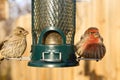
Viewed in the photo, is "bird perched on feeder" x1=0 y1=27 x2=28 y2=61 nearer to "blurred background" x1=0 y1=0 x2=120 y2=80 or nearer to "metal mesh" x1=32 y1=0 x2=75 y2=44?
"metal mesh" x1=32 y1=0 x2=75 y2=44

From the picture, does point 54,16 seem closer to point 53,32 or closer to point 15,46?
point 53,32

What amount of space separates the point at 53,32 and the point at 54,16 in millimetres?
101

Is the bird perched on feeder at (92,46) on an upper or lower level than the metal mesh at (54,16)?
lower

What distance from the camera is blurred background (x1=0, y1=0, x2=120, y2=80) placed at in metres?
4.22

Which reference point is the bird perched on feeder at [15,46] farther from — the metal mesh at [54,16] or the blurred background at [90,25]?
the blurred background at [90,25]

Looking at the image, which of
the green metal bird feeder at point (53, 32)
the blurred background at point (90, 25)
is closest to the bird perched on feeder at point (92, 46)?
the green metal bird feeder at point (53, 32)

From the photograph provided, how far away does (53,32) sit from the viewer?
298 centimetres

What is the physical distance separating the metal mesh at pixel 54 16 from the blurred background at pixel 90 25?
114cm

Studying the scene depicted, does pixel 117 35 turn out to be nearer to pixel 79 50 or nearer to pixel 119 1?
pixel 119 1

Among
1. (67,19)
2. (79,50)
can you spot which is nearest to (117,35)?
(79,50)

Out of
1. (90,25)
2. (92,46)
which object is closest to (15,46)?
(92,46)

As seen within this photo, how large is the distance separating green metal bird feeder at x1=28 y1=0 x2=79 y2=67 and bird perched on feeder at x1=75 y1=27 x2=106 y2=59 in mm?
393

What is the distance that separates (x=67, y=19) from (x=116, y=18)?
4.12 ft

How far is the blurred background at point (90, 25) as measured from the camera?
4.22 metres
